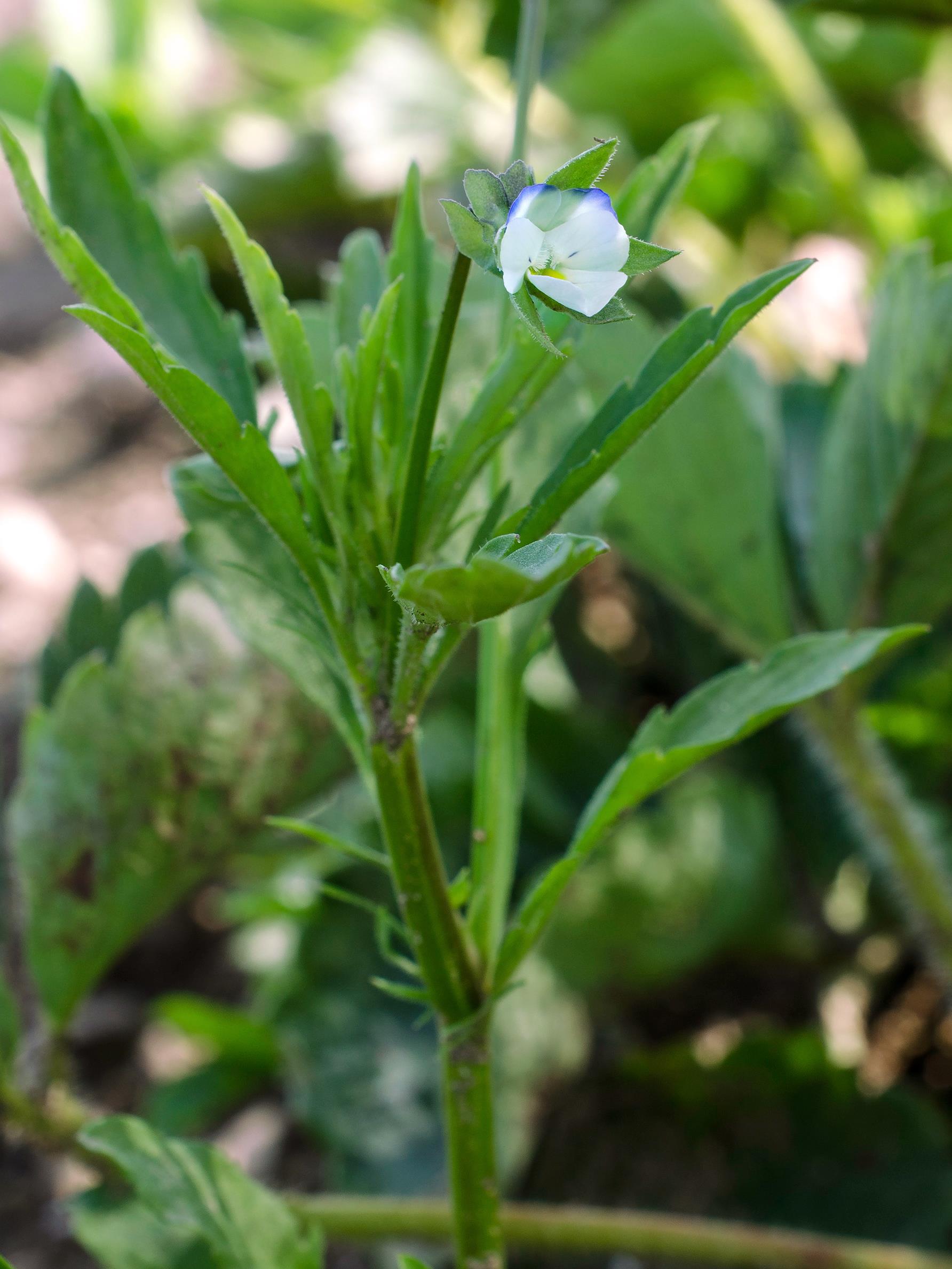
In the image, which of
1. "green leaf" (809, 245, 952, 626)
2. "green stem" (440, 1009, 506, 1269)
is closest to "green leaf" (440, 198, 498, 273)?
"green stem" (440, 1009, 506, 1269)

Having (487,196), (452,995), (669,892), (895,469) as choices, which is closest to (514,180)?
(487,196)

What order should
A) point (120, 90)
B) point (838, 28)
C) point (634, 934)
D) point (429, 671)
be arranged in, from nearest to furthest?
1. point (429, 671)
2. point (634, 934)
3. point (838, 28)
4. point (120, 90)

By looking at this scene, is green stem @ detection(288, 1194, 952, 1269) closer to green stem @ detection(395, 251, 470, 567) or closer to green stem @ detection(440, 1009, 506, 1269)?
green stem @ detection(440, 1009, 506, 1269)

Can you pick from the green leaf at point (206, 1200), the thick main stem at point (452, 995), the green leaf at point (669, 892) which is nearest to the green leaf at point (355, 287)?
the thick main stem at point (452, 995)

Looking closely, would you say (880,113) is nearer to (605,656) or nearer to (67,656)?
(605,656)

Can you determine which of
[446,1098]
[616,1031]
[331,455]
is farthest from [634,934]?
[331,455]

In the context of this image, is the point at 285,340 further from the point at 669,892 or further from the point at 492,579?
the point at 669,892
